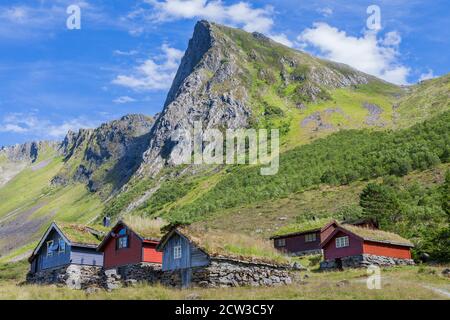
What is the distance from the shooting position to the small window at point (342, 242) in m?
52.2

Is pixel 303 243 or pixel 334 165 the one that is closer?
pixel 303 243

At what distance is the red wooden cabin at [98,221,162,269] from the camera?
4134 cm

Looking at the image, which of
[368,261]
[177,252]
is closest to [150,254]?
[177,252]

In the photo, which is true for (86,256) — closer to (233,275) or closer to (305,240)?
(233,275)

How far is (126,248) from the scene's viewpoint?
43250 mm

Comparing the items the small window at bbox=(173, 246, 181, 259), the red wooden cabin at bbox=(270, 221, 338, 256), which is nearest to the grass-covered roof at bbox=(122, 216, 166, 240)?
the small window at bbox=(173, 246, 181, 259)

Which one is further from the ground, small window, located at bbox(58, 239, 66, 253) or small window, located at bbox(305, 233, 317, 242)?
small window, located at bbox(305, 233, 317, 242)

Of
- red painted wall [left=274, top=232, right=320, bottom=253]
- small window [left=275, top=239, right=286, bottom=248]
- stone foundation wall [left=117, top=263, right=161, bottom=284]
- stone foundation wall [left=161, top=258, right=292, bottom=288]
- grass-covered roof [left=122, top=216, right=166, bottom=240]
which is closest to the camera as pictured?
stone foundation wall [left=161, top=258, right=292, bottom=288]

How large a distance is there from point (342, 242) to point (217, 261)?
81.5ft

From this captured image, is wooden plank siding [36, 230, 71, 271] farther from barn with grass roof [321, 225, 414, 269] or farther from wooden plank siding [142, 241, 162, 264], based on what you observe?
barn with grass roof [321, 225, 414, 269]

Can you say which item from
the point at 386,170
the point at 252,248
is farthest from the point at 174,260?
the point at 386,170

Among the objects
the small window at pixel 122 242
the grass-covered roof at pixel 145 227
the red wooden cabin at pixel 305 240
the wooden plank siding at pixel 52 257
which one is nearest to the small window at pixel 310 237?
the red wooden cabin at pixel 305 240

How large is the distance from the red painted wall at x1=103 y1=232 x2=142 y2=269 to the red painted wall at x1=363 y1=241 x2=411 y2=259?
75.2 feet
